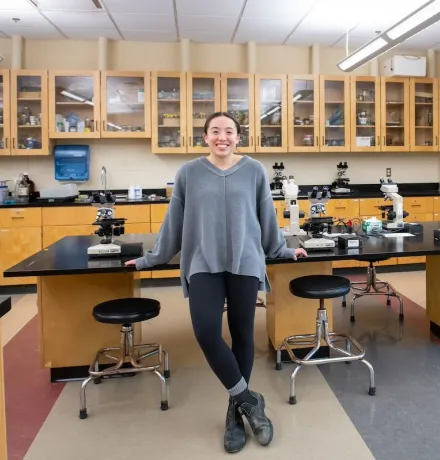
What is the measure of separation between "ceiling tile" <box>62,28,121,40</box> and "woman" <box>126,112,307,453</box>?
3.56m

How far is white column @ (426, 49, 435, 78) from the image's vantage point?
5559mm

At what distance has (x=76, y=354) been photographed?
2617mm

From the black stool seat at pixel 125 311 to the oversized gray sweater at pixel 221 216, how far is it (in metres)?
0.43

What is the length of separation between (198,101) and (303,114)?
4.11ft

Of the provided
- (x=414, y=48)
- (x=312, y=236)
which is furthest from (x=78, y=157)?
(x=414, y=48)

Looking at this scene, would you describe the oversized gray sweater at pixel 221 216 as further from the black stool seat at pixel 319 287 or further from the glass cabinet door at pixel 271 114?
the glass cabinet door at pixel 271 114

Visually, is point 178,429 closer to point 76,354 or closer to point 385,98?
point 76,354

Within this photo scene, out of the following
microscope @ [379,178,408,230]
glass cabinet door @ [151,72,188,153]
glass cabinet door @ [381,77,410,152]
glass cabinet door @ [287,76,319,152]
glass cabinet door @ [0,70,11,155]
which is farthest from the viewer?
glass cabinet door @ [381,77,410,152]

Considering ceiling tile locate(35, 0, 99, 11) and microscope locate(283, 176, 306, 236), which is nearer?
microscope locate(283, 176, 306, 236)

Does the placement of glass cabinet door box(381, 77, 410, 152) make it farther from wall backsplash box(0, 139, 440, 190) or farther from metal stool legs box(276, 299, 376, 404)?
metal stool legs box(276, 299, 376, 404)

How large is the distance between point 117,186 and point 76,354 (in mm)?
3053

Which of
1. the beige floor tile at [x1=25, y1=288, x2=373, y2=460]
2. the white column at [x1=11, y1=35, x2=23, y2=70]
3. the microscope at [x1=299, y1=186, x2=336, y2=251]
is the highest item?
the white column at [x1=11, y1=35, x2=23, y2=70]

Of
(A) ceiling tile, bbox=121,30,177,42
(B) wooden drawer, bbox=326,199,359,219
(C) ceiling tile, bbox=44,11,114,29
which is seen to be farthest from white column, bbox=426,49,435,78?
(C) ceiling tile, bbox=44,11,114,29

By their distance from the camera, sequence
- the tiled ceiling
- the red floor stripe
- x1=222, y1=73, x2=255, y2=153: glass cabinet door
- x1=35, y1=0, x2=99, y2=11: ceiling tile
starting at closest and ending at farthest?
the red floor stripe
x1=35, y1=0, x2=99, y2=11: ceiling tile
the tiled ceiling
x1=222, y1=73, x2=255, y2=153: glass cabinet door
